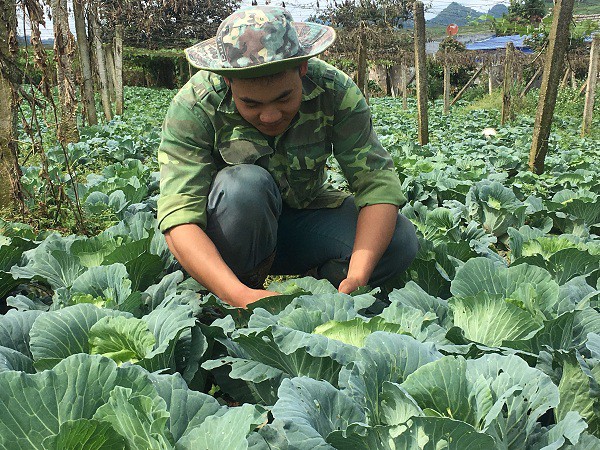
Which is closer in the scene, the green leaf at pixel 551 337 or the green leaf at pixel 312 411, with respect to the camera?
the green leaf at pixel 312 411

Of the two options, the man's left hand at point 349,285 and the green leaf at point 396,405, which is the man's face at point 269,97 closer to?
the man's left hand at point 349,285

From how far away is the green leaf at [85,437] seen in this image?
3.77 ft

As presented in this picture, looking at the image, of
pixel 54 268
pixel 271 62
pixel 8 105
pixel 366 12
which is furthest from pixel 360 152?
pixel 366 12

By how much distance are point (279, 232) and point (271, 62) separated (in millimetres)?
1072

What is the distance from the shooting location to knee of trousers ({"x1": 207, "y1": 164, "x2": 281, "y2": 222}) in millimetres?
2451

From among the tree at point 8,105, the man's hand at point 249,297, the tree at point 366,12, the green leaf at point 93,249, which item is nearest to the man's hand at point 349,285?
the man's hand at point 249,297

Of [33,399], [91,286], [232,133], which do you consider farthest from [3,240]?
[33,399]

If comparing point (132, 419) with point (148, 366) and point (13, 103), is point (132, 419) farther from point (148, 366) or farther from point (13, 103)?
point (13, 103)

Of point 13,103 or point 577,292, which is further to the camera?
point 13,103

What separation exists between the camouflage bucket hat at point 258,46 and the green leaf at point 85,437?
1294mm

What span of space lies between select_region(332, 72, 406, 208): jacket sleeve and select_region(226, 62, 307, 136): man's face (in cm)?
35

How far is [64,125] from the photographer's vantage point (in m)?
4.98

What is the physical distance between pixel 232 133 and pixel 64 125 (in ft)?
9.87

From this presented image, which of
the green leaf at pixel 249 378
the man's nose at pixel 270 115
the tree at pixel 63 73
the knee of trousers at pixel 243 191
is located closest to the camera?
the green leaf at pixel 249 378
